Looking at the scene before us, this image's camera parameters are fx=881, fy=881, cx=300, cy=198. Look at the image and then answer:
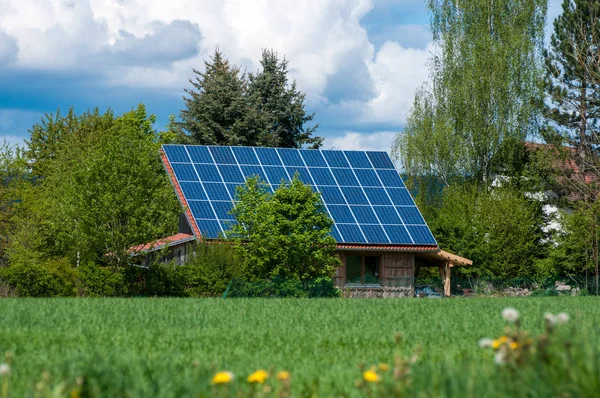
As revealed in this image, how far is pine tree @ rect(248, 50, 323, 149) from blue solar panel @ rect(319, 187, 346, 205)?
20.7 meters

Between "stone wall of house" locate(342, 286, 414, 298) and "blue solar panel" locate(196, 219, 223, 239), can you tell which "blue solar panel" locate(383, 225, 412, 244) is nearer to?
"stone wall of house" locate(342, 286, 414, 298)

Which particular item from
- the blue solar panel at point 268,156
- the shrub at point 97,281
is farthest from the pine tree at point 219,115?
the shrub at point 97,281

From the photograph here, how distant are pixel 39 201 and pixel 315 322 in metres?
33.8

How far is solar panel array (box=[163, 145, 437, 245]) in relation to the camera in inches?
1459

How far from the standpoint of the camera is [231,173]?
39.5 meters

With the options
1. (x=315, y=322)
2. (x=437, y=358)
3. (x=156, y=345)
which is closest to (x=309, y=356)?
(x=437, y=358)

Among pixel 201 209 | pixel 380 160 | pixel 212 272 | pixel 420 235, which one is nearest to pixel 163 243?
pixel 201 209

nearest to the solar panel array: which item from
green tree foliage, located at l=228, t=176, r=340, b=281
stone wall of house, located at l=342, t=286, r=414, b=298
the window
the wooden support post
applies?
the window

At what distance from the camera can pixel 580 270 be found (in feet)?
145

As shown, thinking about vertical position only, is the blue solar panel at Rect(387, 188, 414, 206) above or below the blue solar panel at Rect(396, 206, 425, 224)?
above

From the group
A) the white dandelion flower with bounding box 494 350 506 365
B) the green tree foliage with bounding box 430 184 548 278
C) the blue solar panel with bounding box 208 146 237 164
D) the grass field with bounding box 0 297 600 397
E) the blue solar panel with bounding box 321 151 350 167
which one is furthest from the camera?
the green tree foliage with bounding box 430 184 548 278

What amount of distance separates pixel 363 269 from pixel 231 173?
729 centimetres

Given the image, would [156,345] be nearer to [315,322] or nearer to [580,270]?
[315,322]

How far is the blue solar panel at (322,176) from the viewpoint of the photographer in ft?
131
